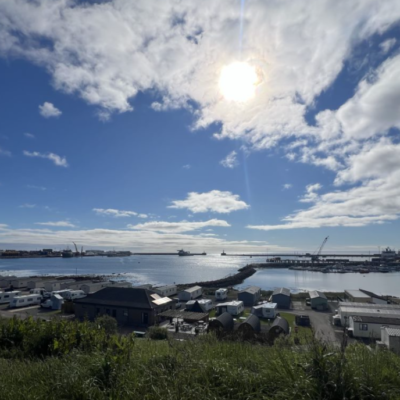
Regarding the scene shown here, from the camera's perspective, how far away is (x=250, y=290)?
3195cm

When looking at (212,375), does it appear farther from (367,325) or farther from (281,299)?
(281,299)

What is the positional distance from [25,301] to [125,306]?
1427 centimetres

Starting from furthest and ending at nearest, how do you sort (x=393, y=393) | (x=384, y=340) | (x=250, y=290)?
(x=250, y=290) → (x=384, y=340) → (x=393, y=393)

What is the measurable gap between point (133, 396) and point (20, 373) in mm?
1990

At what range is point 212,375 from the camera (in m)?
3.45

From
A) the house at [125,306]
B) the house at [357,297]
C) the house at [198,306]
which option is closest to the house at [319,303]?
the house at [357,297]

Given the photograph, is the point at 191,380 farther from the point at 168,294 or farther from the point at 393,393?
the point at 168,294

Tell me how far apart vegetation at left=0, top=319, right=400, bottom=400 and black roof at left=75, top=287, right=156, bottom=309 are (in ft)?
57.1

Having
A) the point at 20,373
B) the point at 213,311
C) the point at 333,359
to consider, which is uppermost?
the point at 333,359

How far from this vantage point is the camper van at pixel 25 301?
1077 inches

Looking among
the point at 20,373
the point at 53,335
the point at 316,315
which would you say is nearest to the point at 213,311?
the point at 316,315

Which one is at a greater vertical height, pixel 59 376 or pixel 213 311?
pixel 59 376

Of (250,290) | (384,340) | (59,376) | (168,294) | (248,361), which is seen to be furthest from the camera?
(168,294)

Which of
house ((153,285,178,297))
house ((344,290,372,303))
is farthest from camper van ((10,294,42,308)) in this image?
house ((344,290,372,303))
